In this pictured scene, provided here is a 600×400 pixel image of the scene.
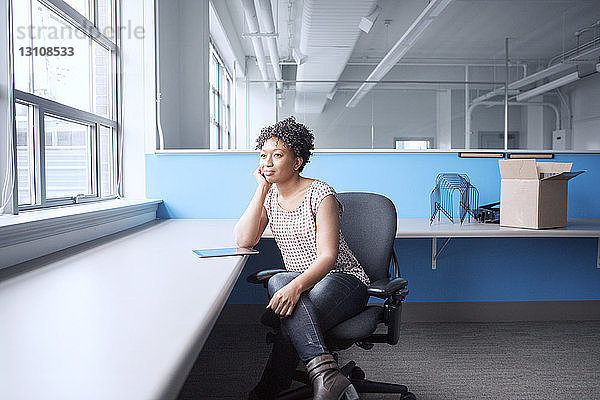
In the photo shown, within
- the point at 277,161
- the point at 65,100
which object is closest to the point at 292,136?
the point at 277,161

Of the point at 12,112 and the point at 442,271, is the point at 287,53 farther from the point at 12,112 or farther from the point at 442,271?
the point at 12,112

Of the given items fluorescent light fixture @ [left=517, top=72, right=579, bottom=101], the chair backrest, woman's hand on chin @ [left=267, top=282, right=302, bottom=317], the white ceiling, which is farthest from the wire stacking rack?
fluorescent light fixture @ [left=517, top=72, right=579, bottom=101]

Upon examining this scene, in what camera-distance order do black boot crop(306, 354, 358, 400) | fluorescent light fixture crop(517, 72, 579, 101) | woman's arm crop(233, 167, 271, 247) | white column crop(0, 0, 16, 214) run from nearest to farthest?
black boot crop(306, 354, 358, 400) < white column crop(0, 0, 16, 214) < woman's arm crop(233, 167, 271, 247) < fluorescent light fixture crop(517, 72, 579, 101)

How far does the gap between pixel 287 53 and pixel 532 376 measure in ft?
15.9

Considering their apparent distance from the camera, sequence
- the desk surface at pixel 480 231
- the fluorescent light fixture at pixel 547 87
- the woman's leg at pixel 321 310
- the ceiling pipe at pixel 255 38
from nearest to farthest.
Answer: the woman's leg at pixel 321 310, the desk surface at pixel 480 231, the ceiling pipe at pixel 255 38, the fluorescent light fixture at pixel 547 87

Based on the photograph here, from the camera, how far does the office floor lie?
7.42ft

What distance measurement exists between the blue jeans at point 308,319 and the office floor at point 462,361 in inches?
16.7

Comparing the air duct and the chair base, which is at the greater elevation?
the air duct

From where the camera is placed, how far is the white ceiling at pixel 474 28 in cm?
617

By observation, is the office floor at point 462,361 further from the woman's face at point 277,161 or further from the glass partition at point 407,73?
the glass partition at point 407,73

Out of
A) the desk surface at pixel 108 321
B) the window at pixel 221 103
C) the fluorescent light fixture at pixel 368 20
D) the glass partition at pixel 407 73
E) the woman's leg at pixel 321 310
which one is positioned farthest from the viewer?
the glass partition at pixel 407 73

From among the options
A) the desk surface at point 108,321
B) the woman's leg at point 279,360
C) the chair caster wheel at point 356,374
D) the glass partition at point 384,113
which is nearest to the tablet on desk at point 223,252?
the desk surface at point 108,321

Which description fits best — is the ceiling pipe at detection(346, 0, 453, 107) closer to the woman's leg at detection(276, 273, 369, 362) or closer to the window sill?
the window sill

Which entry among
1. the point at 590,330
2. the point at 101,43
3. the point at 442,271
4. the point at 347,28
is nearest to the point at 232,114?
the point at 347,28
